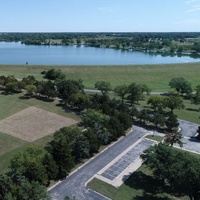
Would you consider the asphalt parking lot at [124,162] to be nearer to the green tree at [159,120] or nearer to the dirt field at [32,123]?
the green tree at [159,120]

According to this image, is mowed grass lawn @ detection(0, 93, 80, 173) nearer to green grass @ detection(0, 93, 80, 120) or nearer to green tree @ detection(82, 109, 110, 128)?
green grass @ detection(0, 93, 80, 120)

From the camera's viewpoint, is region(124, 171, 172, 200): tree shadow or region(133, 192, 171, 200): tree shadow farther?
region(124, 171, 172, 200): tree shadow

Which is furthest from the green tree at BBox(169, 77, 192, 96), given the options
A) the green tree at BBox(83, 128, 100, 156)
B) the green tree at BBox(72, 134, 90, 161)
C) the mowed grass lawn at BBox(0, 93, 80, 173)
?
the green tree at BBox(72, 134, 90, 161)

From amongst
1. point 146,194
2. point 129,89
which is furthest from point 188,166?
point 129,89

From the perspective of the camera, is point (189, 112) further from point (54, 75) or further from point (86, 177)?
point (54, 75)

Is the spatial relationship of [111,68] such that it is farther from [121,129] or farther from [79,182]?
[79,182]

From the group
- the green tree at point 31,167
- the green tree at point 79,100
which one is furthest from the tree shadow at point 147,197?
the green tree at point 79,100

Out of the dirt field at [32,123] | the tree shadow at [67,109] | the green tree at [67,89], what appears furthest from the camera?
the green tree at [67,89]
